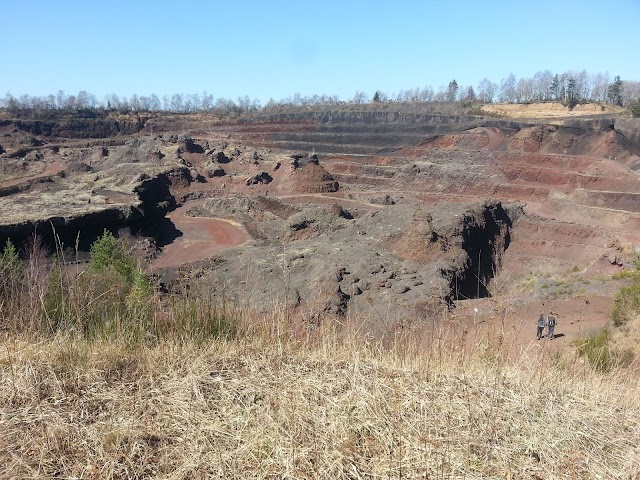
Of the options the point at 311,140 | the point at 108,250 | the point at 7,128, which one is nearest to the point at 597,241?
the point at 108,250

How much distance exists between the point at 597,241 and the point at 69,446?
3218 centimetres

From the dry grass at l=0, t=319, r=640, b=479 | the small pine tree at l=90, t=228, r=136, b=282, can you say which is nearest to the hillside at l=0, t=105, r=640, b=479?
the dry grass at l=0, t=319, r=640, b=479

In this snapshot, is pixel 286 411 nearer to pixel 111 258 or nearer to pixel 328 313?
pixel 328 313

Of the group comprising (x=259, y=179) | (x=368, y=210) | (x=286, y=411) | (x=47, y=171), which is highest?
(x=47, y=171)

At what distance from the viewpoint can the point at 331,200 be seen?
42969 millimetres

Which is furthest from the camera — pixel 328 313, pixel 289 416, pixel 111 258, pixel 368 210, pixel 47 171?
pixel 47 171

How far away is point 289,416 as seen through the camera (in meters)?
3.06

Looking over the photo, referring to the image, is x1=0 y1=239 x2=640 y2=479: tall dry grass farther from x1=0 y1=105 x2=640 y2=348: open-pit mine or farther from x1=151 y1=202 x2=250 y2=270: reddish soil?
x1=151 y1=202 x2=250 y2=270: reddish soil

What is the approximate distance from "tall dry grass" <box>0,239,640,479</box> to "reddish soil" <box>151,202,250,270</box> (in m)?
24.3

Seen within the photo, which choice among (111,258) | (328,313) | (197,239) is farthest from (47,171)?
(328,313)

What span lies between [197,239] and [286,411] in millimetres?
32433

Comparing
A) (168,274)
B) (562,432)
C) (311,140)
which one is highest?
(311,140)

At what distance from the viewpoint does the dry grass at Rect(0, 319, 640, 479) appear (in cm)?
270

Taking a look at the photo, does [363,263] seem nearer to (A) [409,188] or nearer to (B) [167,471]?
(B) [167,471]
